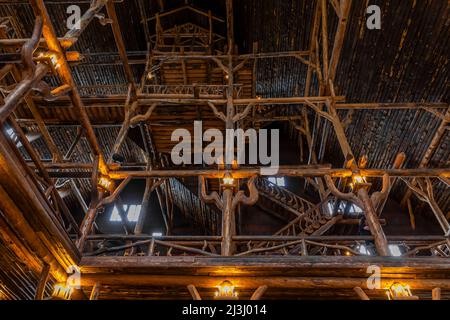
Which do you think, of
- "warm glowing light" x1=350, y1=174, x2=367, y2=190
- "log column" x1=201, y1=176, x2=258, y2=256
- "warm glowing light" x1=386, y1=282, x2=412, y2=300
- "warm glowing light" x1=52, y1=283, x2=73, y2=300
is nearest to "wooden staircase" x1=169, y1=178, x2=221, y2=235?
"log column" x1=201, y1=176, x2=258, y2=256

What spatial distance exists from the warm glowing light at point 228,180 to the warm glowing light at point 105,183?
9.82 feet

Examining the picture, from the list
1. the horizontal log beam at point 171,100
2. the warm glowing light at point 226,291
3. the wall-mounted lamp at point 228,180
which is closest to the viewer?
the warm glowing light at point 226,291

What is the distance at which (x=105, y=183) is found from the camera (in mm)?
8039

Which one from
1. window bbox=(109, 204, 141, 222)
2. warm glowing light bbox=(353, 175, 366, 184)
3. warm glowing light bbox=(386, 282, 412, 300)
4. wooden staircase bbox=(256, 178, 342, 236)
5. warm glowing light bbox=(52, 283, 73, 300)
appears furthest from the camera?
window bbox=(109, 204, 141, 222)

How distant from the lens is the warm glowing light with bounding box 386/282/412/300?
5.58 meters

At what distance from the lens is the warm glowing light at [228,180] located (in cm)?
778

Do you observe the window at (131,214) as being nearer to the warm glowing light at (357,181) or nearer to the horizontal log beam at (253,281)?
the horizontal log beam at (253,281)

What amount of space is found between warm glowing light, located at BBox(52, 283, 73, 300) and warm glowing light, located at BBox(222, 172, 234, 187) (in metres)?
3.99

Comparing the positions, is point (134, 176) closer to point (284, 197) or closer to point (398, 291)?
point (398, 291)

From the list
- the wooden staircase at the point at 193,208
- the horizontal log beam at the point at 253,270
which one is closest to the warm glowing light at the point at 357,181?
the horizontal log beam at the point at 253,270

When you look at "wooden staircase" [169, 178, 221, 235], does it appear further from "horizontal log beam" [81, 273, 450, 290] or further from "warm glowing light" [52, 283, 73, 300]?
"warm glowing light" [52, 283, 73, 300]

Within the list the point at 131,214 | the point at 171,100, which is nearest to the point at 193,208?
the point at 131,214
